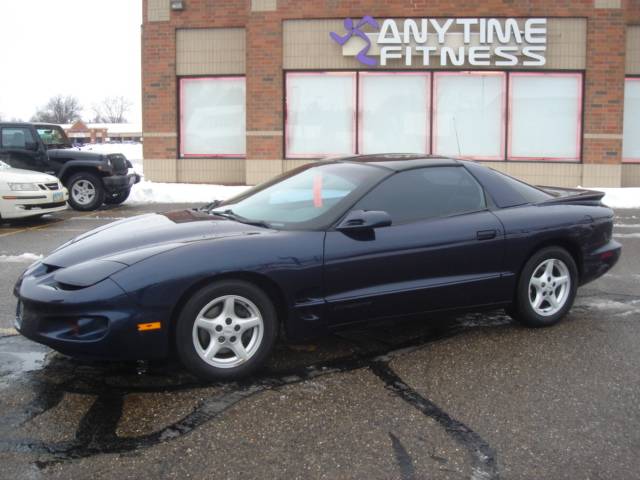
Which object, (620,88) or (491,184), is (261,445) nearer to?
(491,184)

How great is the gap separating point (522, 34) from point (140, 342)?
15.5 meters

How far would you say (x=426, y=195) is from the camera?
16.3 feet

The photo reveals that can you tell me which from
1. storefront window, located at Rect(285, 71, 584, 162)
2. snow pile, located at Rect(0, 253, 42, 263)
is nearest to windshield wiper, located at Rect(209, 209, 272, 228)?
snow pile, located at Rect(0, 253, 42, 263)

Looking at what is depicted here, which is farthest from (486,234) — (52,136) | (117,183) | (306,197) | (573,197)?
(52,136)

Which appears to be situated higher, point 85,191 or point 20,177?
point 20,177

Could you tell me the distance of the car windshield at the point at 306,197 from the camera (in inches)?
181

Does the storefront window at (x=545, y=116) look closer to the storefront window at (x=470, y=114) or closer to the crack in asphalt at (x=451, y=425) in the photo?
the storefront window at (x=470, y=114)

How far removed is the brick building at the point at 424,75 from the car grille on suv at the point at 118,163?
3.90 meters

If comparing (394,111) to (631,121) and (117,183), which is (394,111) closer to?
(631,121)

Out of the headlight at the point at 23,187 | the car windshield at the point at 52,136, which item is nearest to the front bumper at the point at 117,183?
the car windshield at the point at 52,136

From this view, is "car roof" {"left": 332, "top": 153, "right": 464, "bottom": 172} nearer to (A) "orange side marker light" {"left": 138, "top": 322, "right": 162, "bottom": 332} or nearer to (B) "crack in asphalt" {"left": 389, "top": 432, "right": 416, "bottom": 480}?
(A) "orange side marker light" {"left": 138, "top": 322, "right": 162, "bottom": 332}

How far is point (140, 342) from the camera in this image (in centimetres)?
390

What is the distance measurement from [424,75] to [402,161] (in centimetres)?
1299

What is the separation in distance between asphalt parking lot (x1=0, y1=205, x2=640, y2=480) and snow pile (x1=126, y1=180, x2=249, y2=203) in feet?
36.0
